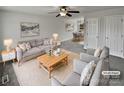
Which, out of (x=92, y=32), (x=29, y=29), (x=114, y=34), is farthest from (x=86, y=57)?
(x=29, y=29)

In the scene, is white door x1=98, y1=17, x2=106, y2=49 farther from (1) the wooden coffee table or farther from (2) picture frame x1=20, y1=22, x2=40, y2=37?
(2) picture frame x1=20, y1=22, x2=40, y2=37

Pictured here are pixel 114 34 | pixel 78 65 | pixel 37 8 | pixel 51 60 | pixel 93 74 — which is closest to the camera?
pixel 37 8

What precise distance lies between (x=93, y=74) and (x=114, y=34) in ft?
2.25

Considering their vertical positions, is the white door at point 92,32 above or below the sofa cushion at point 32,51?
above

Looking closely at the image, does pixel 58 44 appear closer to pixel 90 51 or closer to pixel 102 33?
pixel 90 51

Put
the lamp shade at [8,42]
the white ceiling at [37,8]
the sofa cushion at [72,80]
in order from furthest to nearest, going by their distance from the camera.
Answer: the sofa cushion at [72,80], the lamp shade at [8,42], the white ceiling at [37,8]

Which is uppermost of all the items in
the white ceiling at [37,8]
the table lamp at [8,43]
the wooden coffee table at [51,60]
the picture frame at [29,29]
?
the white ceiling at [37,8]

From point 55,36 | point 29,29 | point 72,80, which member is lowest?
point 72,80

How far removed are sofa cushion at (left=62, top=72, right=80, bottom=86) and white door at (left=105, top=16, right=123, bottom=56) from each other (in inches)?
25.8

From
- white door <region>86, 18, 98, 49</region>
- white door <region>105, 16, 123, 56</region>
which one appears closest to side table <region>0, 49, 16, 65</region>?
white door <region>86, 18, 98, 49</region>

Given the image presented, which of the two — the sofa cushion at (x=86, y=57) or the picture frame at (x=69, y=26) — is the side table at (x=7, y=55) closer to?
the picture frame at (x=69, y=26)

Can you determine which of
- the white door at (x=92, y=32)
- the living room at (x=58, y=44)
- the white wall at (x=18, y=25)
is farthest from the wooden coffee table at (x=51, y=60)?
the white door at (x=92, y=32)

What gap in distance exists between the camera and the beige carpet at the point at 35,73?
140 centimetres

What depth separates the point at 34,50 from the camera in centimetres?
159
